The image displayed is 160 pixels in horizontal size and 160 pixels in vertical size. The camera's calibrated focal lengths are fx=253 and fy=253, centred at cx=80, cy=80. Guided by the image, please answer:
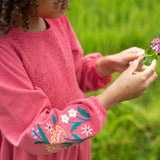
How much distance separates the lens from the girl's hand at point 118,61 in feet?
2.69

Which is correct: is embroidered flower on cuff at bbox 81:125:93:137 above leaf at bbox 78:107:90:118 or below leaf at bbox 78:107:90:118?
below

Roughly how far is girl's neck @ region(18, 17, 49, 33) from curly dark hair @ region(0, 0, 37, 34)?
0.04m

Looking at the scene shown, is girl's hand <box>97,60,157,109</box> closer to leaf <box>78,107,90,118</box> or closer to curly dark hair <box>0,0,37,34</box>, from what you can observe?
leaf <box>78,107,90,118</box>

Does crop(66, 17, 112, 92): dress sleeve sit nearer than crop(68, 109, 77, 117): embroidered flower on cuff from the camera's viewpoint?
No

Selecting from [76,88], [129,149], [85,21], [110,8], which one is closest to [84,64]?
[76,88]

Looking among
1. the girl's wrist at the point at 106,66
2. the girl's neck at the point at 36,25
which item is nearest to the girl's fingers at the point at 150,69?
the girl's wrist at the point at 106,66

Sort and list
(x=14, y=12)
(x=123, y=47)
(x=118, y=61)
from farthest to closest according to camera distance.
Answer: (x=123, y=47) → (x=118, y=61) → (x=14, y=12)

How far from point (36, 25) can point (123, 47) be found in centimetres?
120

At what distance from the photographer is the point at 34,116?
2.13 feet

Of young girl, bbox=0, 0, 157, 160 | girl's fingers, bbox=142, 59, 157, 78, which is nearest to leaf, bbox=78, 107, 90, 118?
young girl, bbox=0, 0, 157, 160

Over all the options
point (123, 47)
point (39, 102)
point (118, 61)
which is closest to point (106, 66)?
point (118, 61)

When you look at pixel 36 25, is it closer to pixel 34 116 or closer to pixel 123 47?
pixel 34 116

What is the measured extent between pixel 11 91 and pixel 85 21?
144cm

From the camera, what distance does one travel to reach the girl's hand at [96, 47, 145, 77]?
0.82m
